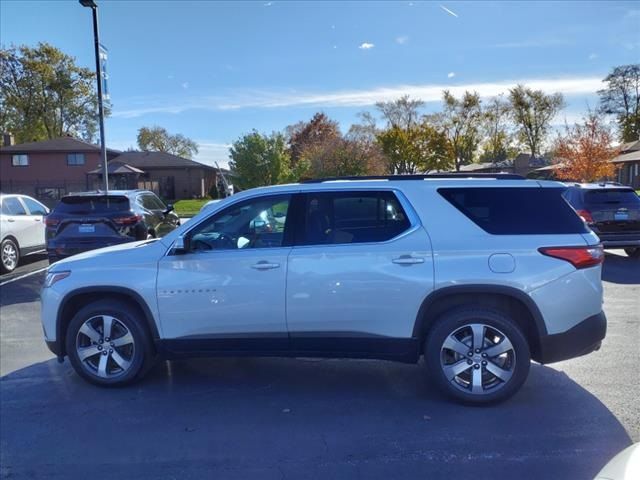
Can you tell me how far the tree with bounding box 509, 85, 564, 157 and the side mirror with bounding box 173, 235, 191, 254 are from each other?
6332 cm

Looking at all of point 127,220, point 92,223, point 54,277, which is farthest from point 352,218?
point 92,223

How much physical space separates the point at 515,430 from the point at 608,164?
1338 inches

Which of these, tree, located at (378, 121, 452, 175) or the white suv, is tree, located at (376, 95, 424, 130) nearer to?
tree, located at (378, 121, 452, 175)

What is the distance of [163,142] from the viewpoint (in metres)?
84.9

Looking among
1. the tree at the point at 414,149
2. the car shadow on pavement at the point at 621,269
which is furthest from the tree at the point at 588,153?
the car shadow on pavement at the point at 621,269

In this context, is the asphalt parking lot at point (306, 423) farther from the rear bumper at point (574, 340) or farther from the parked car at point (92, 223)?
the parked car at point (92, 223)

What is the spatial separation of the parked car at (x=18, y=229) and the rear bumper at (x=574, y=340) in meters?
10.6

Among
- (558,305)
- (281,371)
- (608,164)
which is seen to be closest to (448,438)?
(558,305)

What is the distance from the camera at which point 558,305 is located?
3975 millimetres

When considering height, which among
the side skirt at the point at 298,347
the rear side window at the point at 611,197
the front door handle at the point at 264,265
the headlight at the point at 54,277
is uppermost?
the rear side window at the point at 611,197

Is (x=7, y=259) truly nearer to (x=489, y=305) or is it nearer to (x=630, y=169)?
(x=489, y=305)

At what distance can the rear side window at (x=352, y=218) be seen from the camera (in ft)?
13.9

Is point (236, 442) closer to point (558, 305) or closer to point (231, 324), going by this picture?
point (231, 324)

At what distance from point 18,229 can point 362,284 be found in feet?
32.2
